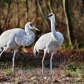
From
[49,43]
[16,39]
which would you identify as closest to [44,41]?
[49,43]

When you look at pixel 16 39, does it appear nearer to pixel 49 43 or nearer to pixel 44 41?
pixel 44 41

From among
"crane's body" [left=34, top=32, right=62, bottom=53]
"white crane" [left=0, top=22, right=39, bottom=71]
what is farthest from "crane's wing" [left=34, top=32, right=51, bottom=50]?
"white crane" [left=0, top=22, right=39, bottom=71]

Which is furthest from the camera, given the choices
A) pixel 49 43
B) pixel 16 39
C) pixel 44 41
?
pixel 16 39

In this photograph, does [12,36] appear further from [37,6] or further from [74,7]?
[74,7]

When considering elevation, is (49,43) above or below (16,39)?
below

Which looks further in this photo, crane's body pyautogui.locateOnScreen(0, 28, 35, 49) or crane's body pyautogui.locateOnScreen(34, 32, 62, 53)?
crane's body pyautogui.locateOnScreen(0, 28, 35, 49)

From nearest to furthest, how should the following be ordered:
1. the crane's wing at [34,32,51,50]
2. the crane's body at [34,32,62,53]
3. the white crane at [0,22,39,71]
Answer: the crane's body at [34,32,62,53] < the crane's wing at [34,32,51,50] < the white crane at [0,22,39,71]

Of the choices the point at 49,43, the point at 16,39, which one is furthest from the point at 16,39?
the point at 49,43

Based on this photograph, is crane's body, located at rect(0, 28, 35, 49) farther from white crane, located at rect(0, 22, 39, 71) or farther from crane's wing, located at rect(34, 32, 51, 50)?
crane's wing, located at rect(34, 32, 51, 50)

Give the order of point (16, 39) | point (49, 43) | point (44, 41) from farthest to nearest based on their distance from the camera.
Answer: point (16, 39) → point (44, 41) → point (49, 43)

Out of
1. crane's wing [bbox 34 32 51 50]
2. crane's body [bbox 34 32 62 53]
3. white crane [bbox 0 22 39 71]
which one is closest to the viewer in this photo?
crane's body [bbox 34 32 62 53]

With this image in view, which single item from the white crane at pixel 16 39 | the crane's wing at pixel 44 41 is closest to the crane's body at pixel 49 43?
the crane's wing at pixel 44 41

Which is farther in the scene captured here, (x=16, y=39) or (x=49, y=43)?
(x=16, y=39)

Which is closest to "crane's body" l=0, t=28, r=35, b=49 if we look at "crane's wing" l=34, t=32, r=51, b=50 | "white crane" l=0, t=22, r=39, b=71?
"white crane" l=0, t=22, r=39, b=71
